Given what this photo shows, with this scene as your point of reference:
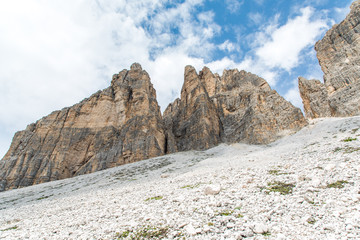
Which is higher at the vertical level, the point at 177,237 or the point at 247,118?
the point at 247,118

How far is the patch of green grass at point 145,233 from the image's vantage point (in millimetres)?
4754

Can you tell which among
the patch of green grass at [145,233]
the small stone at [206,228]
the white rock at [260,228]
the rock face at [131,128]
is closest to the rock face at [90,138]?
the rock face at [131,128]

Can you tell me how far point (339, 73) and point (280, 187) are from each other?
54.1 meters

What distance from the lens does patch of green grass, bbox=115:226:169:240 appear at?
475 cm

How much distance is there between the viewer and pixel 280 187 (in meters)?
6.89

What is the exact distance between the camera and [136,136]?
45.5 metres

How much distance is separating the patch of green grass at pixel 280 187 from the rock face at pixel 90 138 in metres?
36.0

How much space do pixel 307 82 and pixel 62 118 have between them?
73.3m

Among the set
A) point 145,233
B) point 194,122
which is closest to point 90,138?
point 194,122

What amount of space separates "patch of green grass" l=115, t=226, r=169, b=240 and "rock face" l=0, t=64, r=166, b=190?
1445 inches

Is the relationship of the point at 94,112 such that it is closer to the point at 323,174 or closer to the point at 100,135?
the point at 100,135

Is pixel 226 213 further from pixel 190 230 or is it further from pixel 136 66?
pixel 136 66

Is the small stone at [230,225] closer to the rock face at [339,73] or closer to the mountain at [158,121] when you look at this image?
the mountain at [158,121]

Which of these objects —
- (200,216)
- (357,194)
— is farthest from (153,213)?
(357,194)
